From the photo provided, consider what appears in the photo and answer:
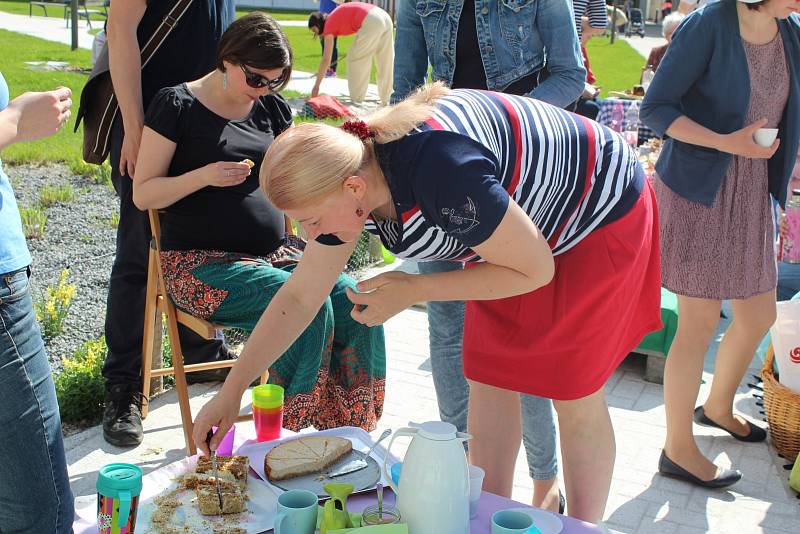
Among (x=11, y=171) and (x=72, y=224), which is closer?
(x=72, y=224)

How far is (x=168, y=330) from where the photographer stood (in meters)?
Answer: 3.34

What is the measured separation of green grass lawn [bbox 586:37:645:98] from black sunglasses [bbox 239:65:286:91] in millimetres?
10642

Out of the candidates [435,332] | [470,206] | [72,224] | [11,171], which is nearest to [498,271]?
[470,206]

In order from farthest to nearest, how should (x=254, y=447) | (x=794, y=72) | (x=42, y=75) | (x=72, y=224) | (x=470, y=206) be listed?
(x=42, y=75) < (x=72, y=224) < (x=794, y=72) < (x=254, y=447) < (x=470, y=206)

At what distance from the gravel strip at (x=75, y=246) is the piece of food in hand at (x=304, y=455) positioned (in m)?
2.14

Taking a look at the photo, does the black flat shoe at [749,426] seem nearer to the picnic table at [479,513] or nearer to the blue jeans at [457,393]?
the blue jeans at [457,393]

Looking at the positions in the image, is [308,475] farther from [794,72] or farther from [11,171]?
[11,171]

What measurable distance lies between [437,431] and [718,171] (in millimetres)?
1669

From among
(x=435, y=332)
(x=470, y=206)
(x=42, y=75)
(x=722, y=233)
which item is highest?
→ (x=470, y=206)

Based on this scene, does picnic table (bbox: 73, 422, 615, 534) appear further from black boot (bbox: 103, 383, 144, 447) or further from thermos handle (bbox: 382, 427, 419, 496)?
black boot (bbox: 103, 383, 144, 447)

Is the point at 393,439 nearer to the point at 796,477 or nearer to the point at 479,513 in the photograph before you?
the point at 479,513

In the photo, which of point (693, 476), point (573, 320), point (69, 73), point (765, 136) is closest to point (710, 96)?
point (765, 136)

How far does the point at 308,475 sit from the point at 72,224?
14.0 ft

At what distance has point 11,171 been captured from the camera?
265 inches
